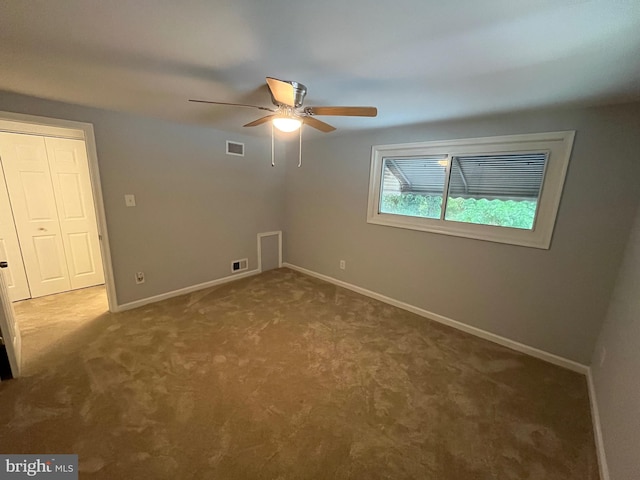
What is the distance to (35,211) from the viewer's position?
3.08m

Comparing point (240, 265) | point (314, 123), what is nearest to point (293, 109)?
point (314, 123)

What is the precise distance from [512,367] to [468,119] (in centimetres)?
232

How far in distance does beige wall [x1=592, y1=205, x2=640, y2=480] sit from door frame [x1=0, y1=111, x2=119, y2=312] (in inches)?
162

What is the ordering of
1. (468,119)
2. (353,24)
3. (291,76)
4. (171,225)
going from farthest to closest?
(171,225)
(468,119)
(291,76)
(353,24)

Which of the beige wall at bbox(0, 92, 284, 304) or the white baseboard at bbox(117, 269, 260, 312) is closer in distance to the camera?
the beige wall at bbox(0, 92, 284, 304)

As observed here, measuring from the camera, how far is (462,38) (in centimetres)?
116

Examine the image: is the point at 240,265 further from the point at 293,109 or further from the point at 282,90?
the point at 282,90

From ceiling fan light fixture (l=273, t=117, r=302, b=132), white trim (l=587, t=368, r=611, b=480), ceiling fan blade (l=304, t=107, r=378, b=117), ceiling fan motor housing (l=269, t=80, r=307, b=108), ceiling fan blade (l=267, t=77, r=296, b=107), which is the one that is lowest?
white trim (l=587, t=368, r=611, b=480)

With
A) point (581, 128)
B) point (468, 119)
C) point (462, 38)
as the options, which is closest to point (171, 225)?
point (462, 38)

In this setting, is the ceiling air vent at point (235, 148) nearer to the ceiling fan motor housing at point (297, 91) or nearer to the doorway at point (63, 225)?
the doorway at point (63, 225)

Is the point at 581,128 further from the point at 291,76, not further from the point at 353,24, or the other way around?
the point at 291,76

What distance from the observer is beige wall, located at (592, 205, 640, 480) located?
1.23m

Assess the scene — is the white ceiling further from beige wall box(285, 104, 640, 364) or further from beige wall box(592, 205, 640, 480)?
beige wall box(592, 205, 640, 480)

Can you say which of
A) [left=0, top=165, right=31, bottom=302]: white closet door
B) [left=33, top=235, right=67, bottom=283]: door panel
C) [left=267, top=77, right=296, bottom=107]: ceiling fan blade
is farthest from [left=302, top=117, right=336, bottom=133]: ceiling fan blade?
[left=33, top=235, right=67, bottom=283]: door panel
